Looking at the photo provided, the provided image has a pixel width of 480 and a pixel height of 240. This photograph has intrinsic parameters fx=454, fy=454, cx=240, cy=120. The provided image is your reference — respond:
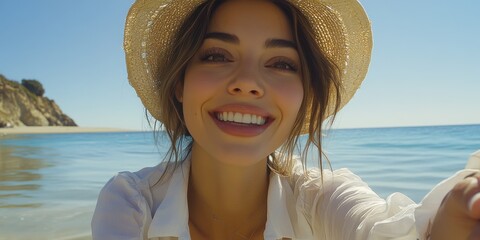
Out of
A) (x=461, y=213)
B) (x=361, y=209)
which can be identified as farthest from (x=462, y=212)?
(x=361, y=209)

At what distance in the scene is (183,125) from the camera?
8.64 feet

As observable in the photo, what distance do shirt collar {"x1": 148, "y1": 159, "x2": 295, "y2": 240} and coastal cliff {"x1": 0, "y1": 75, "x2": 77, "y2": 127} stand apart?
3874cm

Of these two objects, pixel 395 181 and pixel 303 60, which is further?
pixel 395 181

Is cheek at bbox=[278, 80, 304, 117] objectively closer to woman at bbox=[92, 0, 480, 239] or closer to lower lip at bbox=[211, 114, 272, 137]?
woman at bbox=[92, 0, 480, 239]

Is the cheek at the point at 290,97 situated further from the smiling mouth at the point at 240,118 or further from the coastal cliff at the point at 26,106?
the coastal cliff at the point at 26,106

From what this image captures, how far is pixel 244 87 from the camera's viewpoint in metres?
2.01

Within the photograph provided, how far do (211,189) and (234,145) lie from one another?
0.49 metres

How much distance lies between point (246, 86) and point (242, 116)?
5.6 inches

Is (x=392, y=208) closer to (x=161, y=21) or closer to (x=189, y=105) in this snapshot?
(x=189, y=105)

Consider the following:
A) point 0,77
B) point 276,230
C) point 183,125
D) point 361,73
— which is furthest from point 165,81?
point 0,77

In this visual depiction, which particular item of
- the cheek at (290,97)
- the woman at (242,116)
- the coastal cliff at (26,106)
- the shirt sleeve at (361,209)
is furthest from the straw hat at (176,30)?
the coastal cliff at (26,106)

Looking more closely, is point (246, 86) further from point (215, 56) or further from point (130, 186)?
point (130, 186)

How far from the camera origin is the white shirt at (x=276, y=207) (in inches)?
74.7

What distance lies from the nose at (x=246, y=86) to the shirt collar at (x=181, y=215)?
60cm
